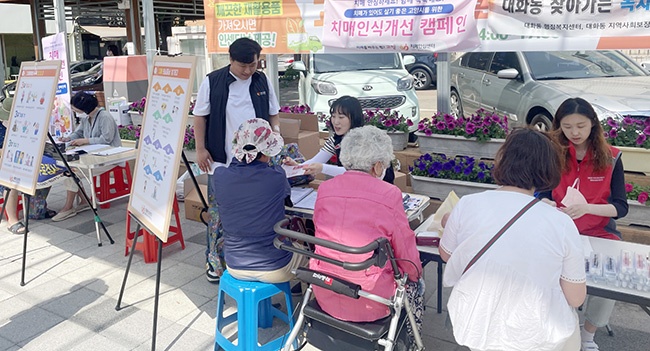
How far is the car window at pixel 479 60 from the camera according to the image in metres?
7.44

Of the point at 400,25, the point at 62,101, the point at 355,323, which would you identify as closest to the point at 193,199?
the point at 62,101

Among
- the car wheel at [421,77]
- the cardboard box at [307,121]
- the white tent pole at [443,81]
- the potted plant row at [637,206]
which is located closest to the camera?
the potted plant row at [637,206]

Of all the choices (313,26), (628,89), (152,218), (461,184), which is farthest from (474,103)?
(152,218)

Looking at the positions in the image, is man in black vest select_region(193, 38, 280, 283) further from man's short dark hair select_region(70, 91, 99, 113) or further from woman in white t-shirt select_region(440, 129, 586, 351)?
man's short dark hair select_region(70, 91, 99, 113)

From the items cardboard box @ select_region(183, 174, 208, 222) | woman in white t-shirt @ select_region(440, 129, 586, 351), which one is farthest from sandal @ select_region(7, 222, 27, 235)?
woman in white t-shirt @ select_region(440, 129, 586, 351)

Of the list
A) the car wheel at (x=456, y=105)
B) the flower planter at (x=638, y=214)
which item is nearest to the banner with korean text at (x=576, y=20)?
the flower planter at (x=638, y=214)

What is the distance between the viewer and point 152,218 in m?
2.98

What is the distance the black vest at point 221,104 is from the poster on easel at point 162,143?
40 cm

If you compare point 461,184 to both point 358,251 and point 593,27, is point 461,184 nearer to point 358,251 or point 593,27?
point 593,27

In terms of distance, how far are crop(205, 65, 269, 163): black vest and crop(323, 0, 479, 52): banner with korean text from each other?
5.66 feet

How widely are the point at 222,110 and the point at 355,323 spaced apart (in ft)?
5.95

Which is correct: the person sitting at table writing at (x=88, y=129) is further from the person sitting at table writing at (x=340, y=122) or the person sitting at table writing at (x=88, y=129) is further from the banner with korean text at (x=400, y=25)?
the person sitting at table writing at (x=340, y=122)

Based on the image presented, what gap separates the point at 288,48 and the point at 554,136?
11.5ft

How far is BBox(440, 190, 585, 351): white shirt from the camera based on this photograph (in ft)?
5.86
